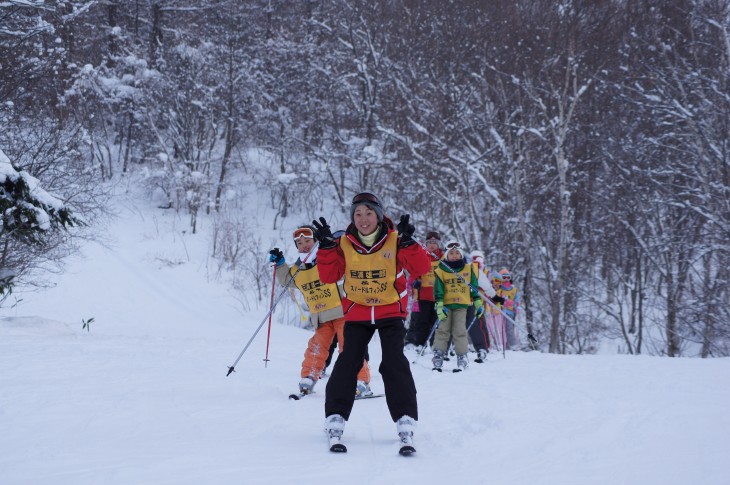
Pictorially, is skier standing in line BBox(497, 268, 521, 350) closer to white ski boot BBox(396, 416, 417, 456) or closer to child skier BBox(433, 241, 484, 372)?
child skier BBox(433, 241, 484, 372)

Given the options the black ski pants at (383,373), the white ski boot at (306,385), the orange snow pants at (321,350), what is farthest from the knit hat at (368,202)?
the white ski boot at (306,385)

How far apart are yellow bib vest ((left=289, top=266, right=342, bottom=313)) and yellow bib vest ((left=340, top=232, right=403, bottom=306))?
6.16 feet

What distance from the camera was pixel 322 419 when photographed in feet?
14.8

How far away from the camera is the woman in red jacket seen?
3.79m

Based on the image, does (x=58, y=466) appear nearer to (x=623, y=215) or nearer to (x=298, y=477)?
(x=298, y=477)

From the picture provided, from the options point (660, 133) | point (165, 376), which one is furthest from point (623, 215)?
point (165, 376)

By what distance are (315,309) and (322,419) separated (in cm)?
149

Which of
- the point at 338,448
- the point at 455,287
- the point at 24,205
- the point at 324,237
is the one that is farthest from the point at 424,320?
the point at 338,448

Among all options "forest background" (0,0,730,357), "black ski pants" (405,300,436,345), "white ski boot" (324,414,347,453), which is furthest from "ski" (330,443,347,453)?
"forest background" (0,0,730,357)

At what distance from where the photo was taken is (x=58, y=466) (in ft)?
10.1

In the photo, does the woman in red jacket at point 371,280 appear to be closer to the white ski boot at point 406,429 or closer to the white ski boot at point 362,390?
the white ski boot at point 406,429

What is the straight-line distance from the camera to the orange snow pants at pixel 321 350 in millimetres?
5629

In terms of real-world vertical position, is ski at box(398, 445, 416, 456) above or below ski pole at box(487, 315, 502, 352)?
Answer: above

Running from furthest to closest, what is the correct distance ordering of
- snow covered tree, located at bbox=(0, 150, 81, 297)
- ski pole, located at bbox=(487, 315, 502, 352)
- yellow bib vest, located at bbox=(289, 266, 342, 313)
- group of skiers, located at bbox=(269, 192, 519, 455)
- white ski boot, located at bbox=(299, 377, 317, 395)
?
ski pole, located at bbox=(487, 315, 502, 352), snow covered tree, located at bbox=(0, 150, 81, 297), yellow bib vest, located at bbox=(289, 266, 342, 313), white ski boot, located at bbox=(299, 377, 317, 395), group of skiers, located at bbox=(269, 192, 519, 455)
